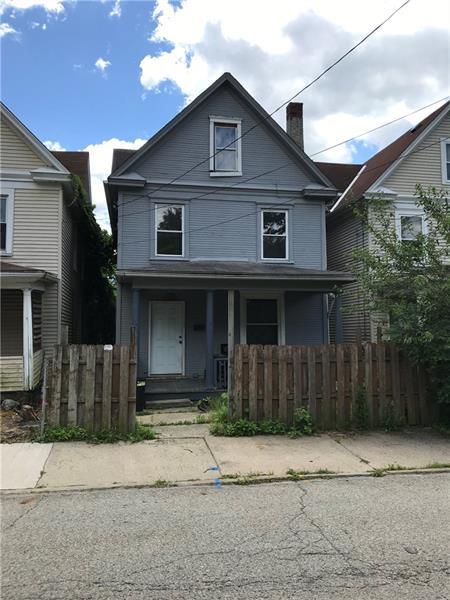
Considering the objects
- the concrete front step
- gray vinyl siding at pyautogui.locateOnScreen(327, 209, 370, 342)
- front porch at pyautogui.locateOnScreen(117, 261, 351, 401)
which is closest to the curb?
the concrete front step

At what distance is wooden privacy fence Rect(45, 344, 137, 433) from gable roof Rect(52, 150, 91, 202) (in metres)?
11.8

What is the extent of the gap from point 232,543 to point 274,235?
11595 mm

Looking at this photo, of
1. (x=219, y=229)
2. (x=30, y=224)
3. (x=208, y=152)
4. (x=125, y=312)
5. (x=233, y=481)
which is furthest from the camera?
(x=208, y=152)

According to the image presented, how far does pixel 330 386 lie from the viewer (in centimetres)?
782

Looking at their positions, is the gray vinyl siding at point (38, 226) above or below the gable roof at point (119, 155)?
below

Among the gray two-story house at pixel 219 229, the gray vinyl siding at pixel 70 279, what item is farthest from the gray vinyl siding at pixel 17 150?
the gray two-story house at pixel 219 229

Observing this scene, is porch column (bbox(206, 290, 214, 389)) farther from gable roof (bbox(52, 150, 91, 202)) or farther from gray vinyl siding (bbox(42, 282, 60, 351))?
gable roof (bbox(52, 150, 91, 202))

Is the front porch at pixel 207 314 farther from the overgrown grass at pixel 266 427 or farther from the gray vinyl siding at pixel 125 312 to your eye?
the overgrown grass at pixel 266 427

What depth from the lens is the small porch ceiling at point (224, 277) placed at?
11.6m

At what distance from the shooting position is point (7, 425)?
8148 mm

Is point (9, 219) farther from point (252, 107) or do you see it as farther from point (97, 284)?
point (252, 107)

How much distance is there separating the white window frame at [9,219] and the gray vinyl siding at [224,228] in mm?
2887

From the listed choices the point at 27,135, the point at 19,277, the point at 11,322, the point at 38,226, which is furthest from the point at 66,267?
the point at 27,135

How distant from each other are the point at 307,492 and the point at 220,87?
1275cm
